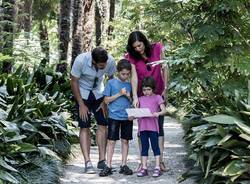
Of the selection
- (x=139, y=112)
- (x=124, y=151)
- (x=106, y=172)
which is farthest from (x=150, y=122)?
(x=106, y=172)

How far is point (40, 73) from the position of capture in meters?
10.2

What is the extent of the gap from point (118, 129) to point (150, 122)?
515 millimetres

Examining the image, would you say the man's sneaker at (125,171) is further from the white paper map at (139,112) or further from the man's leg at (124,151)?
the white paper map at (139,112)

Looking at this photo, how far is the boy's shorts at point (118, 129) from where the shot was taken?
6961mm

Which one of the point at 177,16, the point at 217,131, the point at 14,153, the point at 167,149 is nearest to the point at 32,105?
the point at 14,153

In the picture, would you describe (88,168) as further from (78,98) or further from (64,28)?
(64,28)

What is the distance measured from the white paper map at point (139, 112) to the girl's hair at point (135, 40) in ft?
2.49

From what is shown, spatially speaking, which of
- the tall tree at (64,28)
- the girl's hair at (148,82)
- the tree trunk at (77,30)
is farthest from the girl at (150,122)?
the tall tree at (64,28)

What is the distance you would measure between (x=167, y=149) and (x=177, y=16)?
14.6 ft

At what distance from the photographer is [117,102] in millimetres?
6918

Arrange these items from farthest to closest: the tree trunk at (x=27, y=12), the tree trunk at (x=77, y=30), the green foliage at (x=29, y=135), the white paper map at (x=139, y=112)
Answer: the tree trunk at (x=27, y=12) < the tree trunk at (x=77, y=30) < the white paper map at (x=139, y=112) < the green foliage at (x=29, y=135)

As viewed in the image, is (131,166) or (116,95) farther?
(131,166)

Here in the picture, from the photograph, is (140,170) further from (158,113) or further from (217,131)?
(217,131)

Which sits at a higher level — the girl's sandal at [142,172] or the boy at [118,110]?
the boy at [118,110]
